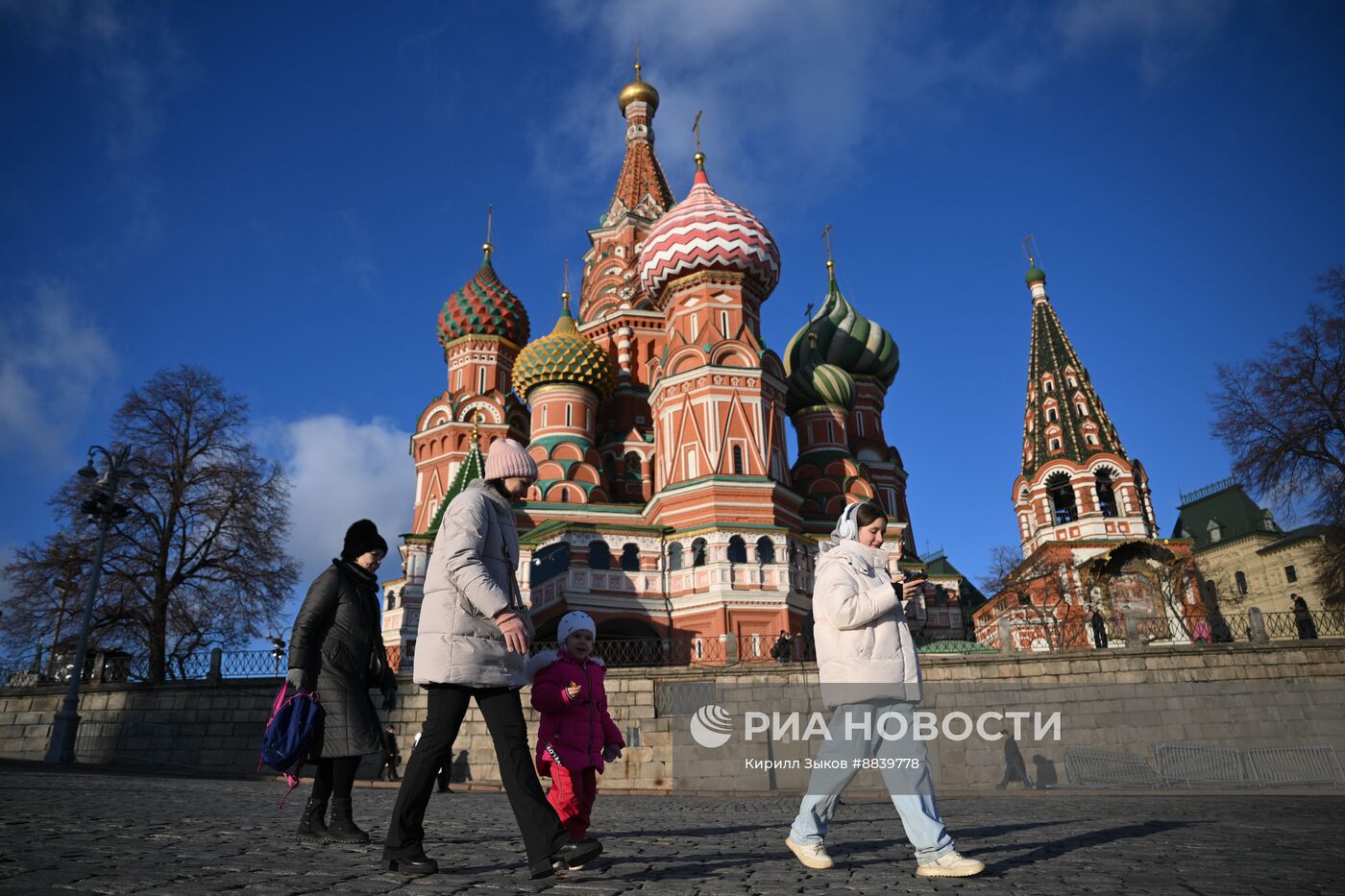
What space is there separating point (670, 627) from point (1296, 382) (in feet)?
56.9

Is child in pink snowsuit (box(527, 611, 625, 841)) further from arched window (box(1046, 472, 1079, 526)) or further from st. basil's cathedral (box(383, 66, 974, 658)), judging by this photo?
arched window (box(1046, 472, 1079, 526))

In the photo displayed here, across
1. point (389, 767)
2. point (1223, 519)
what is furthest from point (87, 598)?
point (1223, 519)

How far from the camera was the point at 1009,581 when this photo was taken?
3294 cm

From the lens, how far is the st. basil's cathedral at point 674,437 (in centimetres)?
2686

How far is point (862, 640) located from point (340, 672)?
Result: 9.59 feet

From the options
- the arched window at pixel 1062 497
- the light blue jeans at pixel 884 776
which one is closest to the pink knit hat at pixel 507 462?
the light blue jeans at pixel 884 776

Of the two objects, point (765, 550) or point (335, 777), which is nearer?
point (335, 777)

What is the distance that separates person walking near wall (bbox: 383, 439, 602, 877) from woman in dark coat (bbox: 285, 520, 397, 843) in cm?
92

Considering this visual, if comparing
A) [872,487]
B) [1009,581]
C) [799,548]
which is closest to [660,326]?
[872,487]

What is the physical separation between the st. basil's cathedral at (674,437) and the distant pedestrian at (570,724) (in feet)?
49.0

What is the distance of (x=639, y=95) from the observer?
170 feet

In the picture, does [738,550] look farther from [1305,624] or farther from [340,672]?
[340,672]

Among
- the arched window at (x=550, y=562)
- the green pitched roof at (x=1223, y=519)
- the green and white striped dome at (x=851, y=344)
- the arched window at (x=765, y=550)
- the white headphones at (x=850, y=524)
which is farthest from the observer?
the green pitched roof at (x=1223, y=519)

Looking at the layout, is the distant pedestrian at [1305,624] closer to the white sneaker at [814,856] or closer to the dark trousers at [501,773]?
the white sneaker at [814,856]
